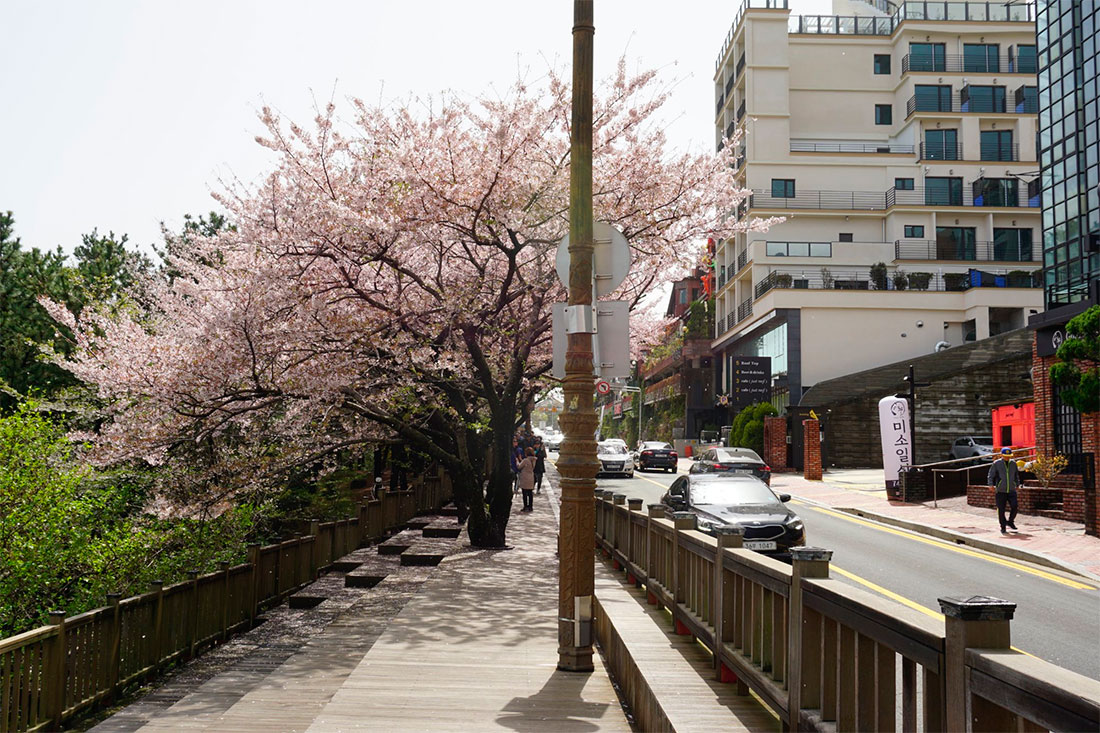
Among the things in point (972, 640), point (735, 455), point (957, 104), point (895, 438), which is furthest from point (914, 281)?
point (972, 640)

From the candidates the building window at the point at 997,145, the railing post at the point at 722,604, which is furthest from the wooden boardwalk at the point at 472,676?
the building window at the point at 997,145

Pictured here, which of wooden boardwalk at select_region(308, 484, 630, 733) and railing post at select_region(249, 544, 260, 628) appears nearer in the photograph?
wooden boardwalk at select_region(308, 484, 630, 733)

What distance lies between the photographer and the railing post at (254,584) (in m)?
12.6

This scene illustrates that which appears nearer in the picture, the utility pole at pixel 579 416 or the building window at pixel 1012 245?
the utility pole at pixel 579 416

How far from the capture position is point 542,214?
14.8 meters

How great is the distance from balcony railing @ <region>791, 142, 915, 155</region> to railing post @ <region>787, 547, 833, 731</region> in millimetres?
58028

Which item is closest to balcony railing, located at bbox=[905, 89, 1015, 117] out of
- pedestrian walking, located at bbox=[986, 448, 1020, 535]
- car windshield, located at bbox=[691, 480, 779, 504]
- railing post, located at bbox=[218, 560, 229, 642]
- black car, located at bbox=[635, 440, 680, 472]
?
black car, located at bbox=[635, 440, 680, 472]

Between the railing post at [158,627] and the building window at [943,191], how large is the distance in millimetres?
55324

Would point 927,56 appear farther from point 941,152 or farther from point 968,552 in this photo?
point 968,552

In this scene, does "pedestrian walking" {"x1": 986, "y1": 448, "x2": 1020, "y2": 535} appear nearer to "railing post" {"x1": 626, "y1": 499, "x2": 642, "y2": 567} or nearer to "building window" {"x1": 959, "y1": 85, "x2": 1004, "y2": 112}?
"railing post" {"x1": 626, "y1": 499, "x2": 642, "y2": 567}

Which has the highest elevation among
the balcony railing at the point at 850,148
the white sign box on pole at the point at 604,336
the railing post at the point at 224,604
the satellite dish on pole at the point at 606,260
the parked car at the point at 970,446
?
the balcony railing at the point at 850,148

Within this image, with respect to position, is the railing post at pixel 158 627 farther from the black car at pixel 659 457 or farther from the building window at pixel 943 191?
the building window at pixel 943 191

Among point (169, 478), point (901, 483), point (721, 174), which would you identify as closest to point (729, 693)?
point (721, 174)

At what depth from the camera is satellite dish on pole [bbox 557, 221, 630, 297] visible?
7.81m
